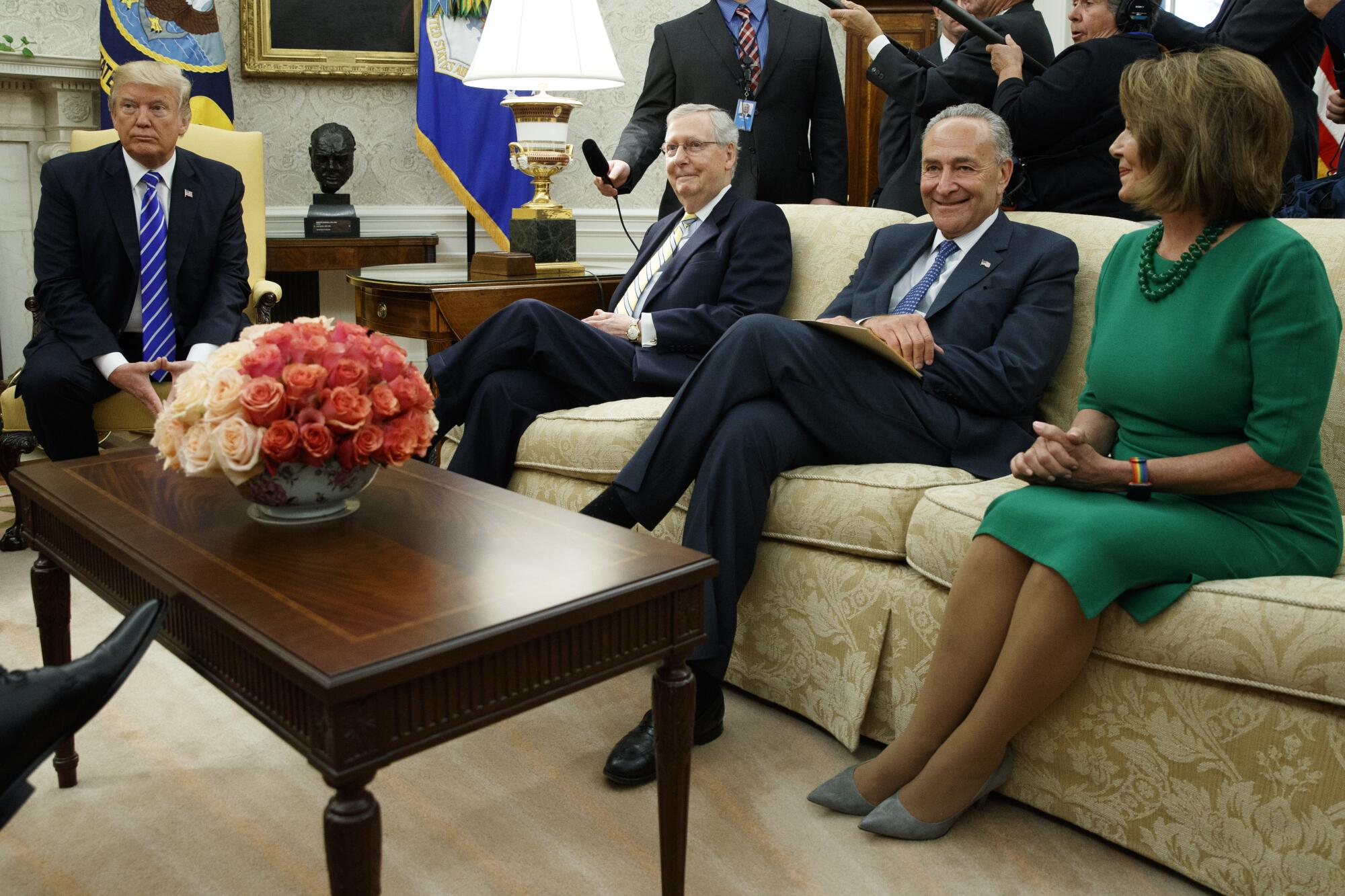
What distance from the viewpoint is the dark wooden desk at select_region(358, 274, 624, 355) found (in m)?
3.10

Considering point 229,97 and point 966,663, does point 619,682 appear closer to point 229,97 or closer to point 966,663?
point 966,663

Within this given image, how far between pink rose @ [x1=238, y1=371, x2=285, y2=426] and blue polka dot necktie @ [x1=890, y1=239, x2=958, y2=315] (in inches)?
53.5

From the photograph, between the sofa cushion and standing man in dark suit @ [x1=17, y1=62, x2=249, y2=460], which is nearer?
the sofa cushion

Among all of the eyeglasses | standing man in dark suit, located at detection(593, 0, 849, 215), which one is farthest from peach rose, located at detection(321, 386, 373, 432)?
standing man in dark suit, located at detection(593, 0, 849, 215)

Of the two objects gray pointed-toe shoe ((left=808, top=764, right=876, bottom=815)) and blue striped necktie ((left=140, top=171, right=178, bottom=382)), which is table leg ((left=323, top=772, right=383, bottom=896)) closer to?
gray pointed-toe shoe ((left=808, top=764, right=876, bottom=815))

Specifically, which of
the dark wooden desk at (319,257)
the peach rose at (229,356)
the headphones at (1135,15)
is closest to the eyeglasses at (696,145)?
the headphones at (1135,15)

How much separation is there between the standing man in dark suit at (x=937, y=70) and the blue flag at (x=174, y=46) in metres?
2.32

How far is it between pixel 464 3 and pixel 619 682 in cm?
312

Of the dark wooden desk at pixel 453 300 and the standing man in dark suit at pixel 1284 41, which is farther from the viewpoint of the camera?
the dark wooden desk at pixel 453 300

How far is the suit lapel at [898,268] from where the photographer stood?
2463mm

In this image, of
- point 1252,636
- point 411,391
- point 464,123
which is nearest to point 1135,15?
point 1252,636

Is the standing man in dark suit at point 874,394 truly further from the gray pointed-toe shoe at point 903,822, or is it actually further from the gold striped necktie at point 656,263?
the gold striped necktie at point 656,263

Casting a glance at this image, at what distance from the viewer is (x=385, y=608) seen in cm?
130

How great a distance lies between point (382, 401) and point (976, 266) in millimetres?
1314
